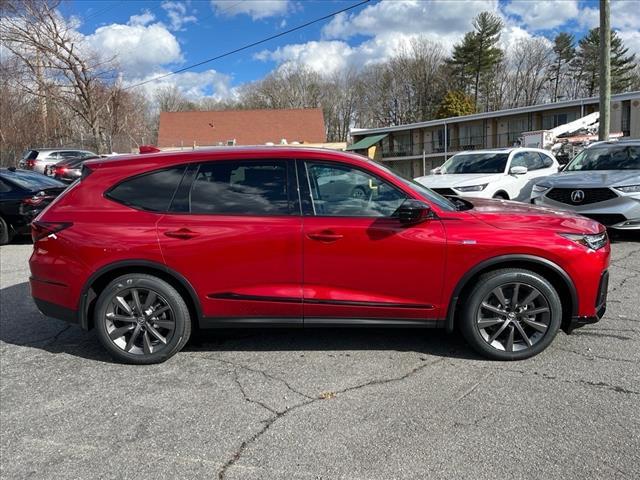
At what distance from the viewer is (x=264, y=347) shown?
425cm

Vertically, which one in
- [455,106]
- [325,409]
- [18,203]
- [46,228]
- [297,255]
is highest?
[455,106]

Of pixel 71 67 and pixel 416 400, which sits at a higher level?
pixel 71 67

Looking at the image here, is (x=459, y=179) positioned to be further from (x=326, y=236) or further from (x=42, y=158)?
(x=42, y=158)

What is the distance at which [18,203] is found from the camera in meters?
9.51

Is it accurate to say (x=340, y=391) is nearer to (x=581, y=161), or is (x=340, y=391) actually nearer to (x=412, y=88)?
(x=581, y=161)

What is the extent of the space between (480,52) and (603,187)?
59338 millimetres

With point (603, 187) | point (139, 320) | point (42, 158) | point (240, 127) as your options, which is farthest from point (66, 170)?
point (240, 127)

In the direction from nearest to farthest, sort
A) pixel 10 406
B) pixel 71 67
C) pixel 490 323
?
1. pixel 10 406
2. pixel 490 323
3. pixel 71 67

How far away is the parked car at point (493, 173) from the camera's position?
9.52 m

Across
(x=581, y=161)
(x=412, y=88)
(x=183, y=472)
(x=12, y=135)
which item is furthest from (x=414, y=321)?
(x=412, y=88)

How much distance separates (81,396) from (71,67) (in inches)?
1380

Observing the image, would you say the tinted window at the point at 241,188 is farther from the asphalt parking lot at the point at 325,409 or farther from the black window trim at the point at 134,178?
the asphalt parking lot at the point at 325,409

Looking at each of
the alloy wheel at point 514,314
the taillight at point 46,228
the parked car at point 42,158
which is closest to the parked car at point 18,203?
the taillight at point 46,228

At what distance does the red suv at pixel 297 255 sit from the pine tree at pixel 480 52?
62.4 metres
